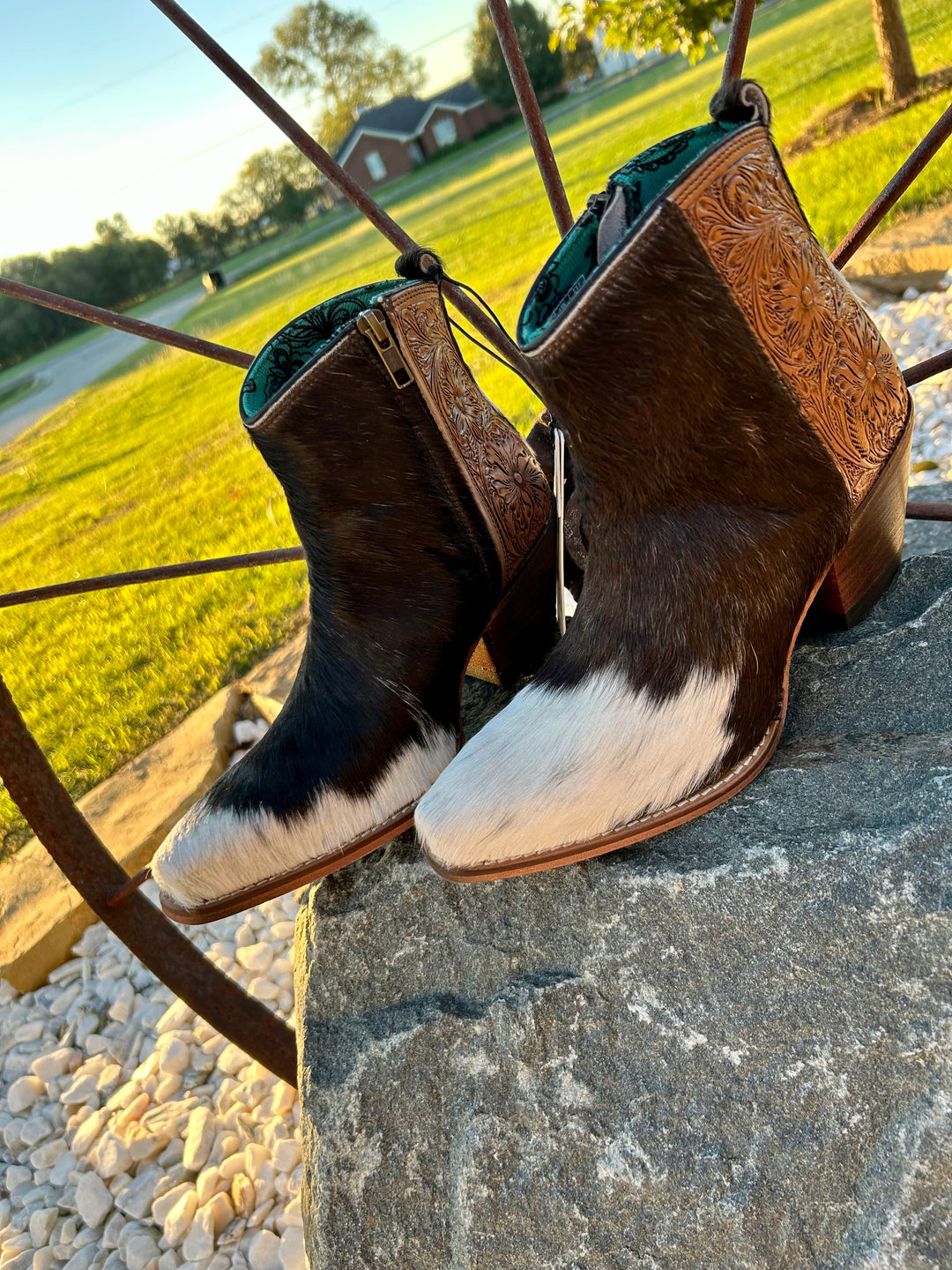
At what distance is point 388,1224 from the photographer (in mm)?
755

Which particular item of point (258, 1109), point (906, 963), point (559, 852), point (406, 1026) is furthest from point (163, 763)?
point (906, 963)

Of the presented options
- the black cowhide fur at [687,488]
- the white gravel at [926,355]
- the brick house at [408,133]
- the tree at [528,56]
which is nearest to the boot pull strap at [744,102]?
the black cowhide fur at [687,488]

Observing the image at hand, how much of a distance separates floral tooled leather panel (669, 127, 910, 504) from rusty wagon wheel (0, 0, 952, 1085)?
1.20 feet

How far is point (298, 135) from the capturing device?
3.85 feet

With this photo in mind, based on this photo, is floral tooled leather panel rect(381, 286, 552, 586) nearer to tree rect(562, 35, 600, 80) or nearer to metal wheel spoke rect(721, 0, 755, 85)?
metal wheel spoke rect(721, 0, 755, 85)

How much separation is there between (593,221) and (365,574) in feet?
1.23

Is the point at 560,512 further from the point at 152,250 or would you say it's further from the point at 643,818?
the point at 152,250

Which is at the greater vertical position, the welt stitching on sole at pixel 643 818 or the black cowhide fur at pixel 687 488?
the black cowhide fur at pixel 687 488

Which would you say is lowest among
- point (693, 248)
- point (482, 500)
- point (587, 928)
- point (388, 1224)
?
point (388, 1224)

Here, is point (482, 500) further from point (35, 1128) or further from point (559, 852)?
point (35, 1128)

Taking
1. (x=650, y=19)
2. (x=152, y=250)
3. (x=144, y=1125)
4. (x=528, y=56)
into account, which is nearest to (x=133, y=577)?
(x=144, y=1125)

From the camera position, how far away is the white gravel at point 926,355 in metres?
2.33

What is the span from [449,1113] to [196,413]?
3.43 m

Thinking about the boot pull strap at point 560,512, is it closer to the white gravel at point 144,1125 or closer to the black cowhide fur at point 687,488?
the black cowhide fur at point 687,488
